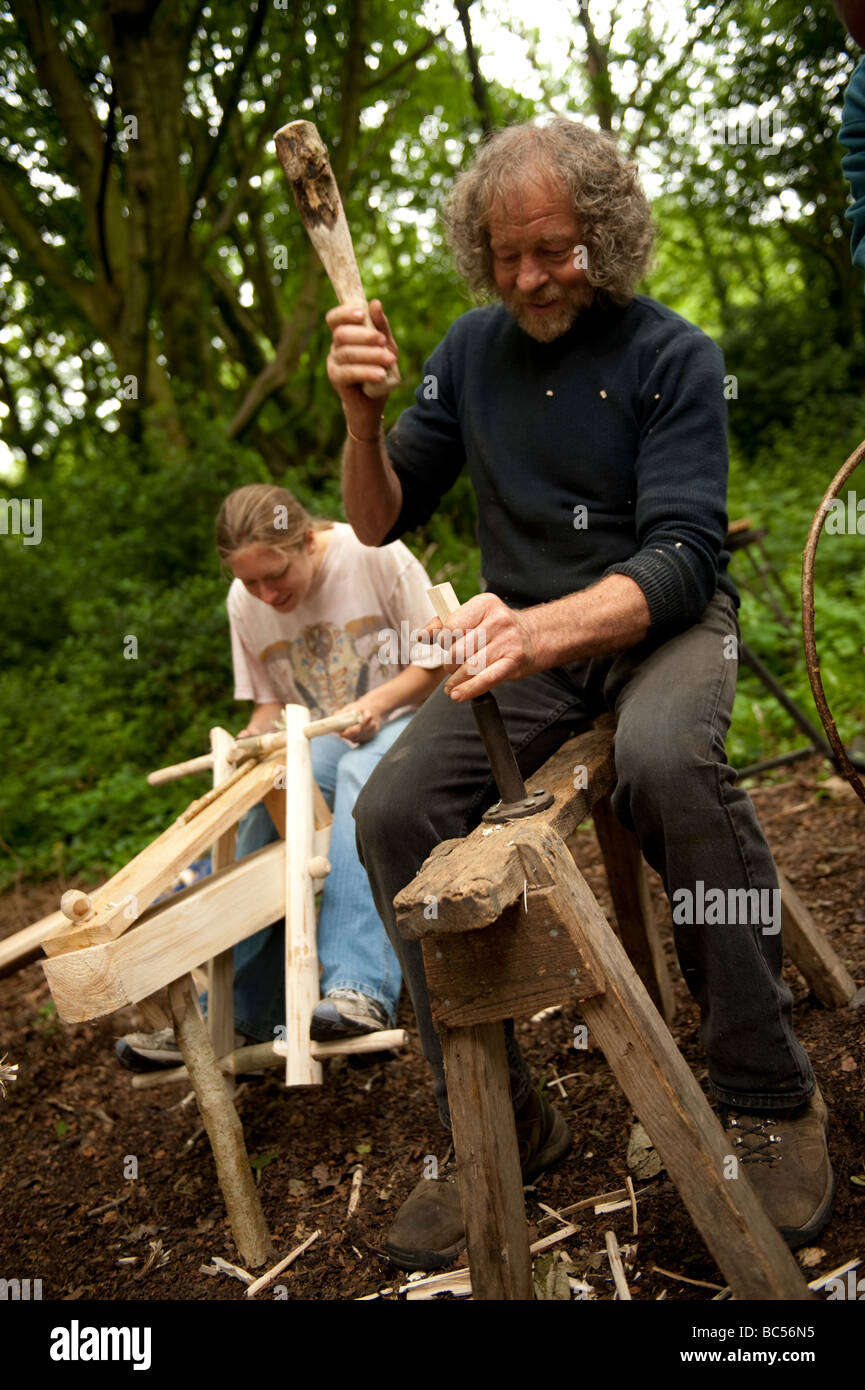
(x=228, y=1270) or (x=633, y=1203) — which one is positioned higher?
(x=633, y=1203)

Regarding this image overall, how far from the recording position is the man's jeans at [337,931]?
111 inches

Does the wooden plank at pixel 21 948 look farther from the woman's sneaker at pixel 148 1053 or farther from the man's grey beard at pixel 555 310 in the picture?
the man's grey beard at pixel 555 310

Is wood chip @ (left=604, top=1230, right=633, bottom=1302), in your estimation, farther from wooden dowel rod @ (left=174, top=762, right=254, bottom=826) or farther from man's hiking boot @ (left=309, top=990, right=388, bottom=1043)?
wooden dowel rod @ (left=174, top=762, right=254, bottom=826)

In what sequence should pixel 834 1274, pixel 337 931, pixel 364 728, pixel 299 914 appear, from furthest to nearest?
pixel 364 728 < pixel 337 931 < pixel 299 914 < pixel 834 1274

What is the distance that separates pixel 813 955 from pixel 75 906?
1.75m

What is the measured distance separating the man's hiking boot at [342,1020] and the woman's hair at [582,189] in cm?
177

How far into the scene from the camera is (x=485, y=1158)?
5.94 ft

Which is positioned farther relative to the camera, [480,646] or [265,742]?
[265,742]

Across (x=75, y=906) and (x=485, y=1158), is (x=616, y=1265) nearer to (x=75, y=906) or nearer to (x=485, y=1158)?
(x=485, y=1158)

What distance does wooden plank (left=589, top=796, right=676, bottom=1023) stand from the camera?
2.73 m

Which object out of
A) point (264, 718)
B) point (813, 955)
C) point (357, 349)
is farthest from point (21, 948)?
point (813, 955)

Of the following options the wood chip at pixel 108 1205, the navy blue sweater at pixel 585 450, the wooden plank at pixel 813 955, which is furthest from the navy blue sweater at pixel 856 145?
the wood chip at pixel 108 1205

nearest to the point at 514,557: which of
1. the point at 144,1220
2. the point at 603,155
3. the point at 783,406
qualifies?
the point at 603,155
